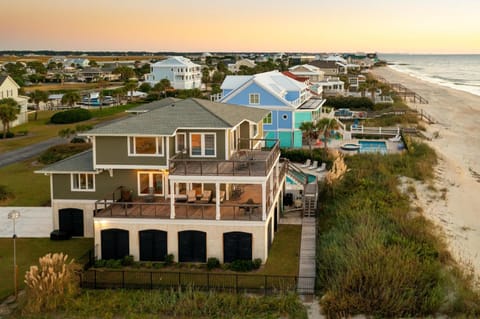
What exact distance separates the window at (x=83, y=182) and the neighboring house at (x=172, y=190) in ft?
0.15

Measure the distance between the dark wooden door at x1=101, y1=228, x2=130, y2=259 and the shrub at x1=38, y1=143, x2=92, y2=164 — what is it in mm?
22245

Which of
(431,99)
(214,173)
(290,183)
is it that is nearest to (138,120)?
(214,173)

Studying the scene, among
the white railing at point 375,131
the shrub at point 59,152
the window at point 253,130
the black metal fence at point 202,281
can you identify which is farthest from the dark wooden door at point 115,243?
the white railing at point 375,131

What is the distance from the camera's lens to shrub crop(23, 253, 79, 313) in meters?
18.2

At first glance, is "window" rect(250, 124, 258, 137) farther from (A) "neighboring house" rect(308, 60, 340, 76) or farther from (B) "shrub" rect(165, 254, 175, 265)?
(A) "neighboring house" rect(308, 60, 340, 76)

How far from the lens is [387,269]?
60.0 feet

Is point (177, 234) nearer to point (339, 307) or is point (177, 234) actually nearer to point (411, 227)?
point (339, 307)

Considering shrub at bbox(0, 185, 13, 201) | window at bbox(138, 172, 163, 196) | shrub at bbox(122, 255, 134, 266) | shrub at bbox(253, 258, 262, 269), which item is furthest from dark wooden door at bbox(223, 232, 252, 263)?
Answer: shrub at bbox(0, 185, 13, 201)

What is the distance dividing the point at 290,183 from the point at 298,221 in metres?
5.63

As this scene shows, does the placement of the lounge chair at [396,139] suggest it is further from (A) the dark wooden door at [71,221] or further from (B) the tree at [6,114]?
(B) the tree at [6,114]

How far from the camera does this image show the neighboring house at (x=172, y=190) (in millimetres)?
22531

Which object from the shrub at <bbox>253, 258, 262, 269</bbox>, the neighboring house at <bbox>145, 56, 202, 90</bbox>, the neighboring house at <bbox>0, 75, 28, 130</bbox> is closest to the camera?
the shrub at <bbox>253, 258, 262, 269</bbox>

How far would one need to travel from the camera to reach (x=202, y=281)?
808 inches

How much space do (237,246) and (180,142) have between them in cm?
587
